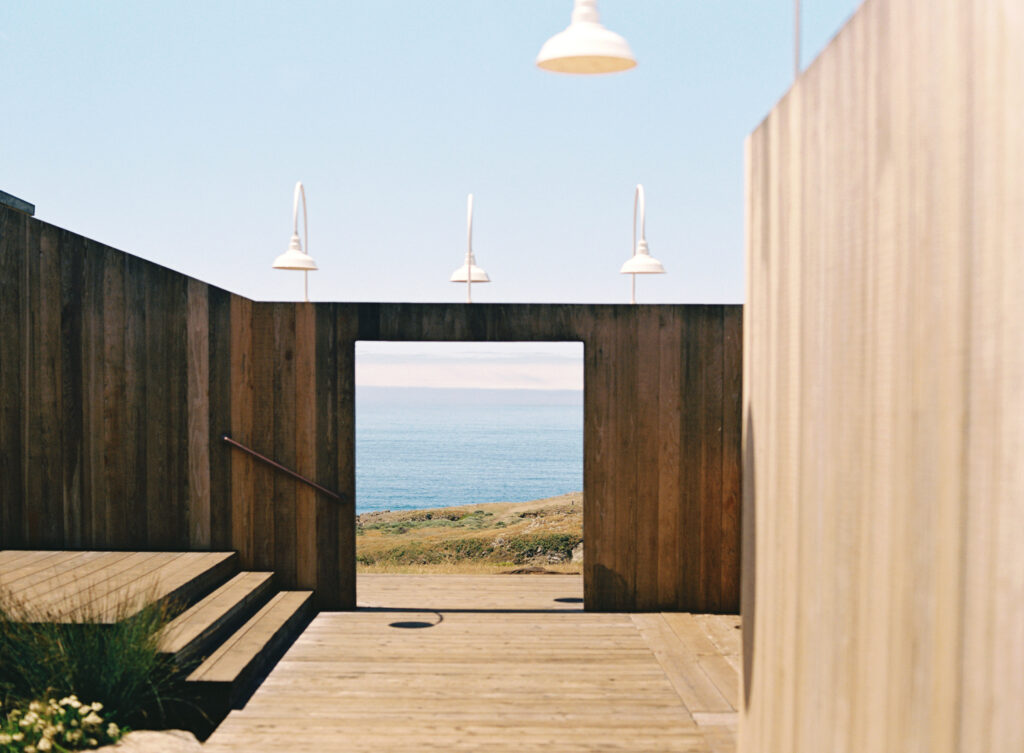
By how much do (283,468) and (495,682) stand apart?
2.20m

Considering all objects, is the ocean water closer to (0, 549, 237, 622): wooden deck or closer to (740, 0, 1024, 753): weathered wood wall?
(0, 549, 237, 622): wooden deck

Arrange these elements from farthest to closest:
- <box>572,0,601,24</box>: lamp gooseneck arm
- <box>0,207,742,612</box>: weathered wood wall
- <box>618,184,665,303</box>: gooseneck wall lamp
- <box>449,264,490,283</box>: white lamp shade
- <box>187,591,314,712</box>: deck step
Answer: <box>449,264,490,283</box>: white lamp shade, <box>618,184,665,303</box>: gooseneck wall lamp, <box>0,207,742,612</box>: weathered wood wall, <box>187,591,314,712</box>: deck step, <box>572,0,601,24</box>: lamp gooseneck arm

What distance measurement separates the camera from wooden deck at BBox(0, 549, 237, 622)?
167 inches

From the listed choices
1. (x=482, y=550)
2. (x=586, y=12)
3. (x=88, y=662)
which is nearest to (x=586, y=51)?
(x=586, y=12)

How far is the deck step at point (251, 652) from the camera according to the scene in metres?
4.16

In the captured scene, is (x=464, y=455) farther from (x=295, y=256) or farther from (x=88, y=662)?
(x=88, y=662)

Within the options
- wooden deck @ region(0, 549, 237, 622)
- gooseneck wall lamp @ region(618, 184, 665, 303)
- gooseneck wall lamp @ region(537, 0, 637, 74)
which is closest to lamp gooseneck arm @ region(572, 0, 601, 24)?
gooseneck wall lamp @ region(537, 0, 637, 74)

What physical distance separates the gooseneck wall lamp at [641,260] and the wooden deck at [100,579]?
4037 mm

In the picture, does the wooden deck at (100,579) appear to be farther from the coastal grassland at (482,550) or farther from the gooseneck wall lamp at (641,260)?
the coastal grassland at (482,550)

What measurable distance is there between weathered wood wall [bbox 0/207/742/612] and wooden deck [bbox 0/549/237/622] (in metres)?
0.27

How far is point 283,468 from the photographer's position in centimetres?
600

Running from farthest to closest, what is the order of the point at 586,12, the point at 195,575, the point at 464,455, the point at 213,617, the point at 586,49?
the point at 464,455
the point at 195,575
the point at 213,617
the point at 586,12
the point at 586,49

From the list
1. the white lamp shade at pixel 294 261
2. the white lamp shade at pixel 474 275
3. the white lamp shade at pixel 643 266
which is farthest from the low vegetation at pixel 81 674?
the white lamp shade at pixel 474 275

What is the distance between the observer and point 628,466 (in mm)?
6113
